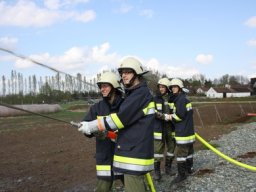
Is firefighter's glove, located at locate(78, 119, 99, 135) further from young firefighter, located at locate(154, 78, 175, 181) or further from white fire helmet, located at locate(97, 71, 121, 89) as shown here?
young firefighter, located at locate(154, 78, 175, 181)

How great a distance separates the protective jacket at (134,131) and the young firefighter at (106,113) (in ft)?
2.49

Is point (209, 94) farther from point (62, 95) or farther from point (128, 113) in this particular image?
point (128, 113)

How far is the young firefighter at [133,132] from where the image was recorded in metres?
4.62

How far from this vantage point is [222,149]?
14.3 m

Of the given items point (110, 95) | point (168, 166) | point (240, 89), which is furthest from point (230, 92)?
point (110, 95)

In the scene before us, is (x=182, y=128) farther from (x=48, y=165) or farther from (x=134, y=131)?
(x=48, y=165)

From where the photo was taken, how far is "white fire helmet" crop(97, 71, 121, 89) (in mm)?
5445

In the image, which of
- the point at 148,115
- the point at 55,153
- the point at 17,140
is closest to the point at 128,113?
the point at 148,115

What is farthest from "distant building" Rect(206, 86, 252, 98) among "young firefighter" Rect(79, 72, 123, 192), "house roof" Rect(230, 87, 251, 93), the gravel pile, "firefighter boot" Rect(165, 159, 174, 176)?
"young firefighter" Rect(79, 72, 123, 192)

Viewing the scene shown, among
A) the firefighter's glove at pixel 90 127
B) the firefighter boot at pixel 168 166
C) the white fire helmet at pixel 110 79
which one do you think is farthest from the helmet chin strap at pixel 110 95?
the firefighter boot at pixel 168 166

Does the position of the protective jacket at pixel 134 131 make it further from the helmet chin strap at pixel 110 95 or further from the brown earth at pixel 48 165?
the brown earth at pixel 48 165

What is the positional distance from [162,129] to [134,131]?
4.53m

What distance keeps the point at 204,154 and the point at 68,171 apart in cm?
518

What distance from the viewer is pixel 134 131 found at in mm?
4691
